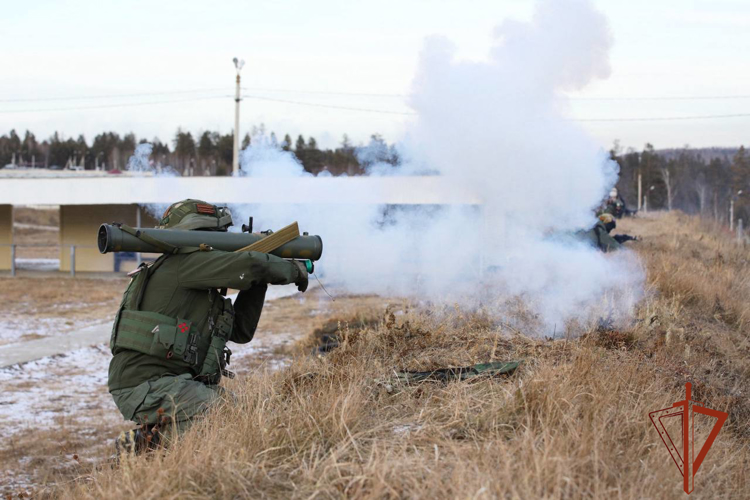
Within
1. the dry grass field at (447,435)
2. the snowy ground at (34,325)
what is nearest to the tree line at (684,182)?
the snowy ground at (34,325)

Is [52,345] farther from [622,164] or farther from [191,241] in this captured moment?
[622,164]

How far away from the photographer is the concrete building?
10.6 metres

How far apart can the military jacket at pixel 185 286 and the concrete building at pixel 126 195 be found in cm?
599

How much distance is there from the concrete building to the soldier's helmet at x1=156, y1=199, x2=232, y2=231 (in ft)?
18.2

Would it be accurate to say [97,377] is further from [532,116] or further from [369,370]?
[532,116]

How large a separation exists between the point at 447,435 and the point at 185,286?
74.1 inches

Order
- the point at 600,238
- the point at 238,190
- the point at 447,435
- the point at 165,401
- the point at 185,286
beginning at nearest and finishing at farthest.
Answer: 1. the point at 447,435
2. the point at 165,401
3. the point at 185,286
4. the point at 600,238
5. the point at 238,190

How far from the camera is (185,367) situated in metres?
4.23

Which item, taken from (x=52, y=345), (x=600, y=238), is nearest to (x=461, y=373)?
(x=600, y=238)

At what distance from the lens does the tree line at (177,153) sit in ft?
62.6

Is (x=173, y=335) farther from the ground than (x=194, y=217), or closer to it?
closer to it

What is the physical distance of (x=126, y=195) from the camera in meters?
22.5

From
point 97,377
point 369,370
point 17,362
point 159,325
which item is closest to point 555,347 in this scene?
point 369,370

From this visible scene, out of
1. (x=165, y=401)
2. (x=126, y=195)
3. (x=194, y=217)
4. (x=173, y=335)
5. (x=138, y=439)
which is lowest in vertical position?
(x=138, y=439)
